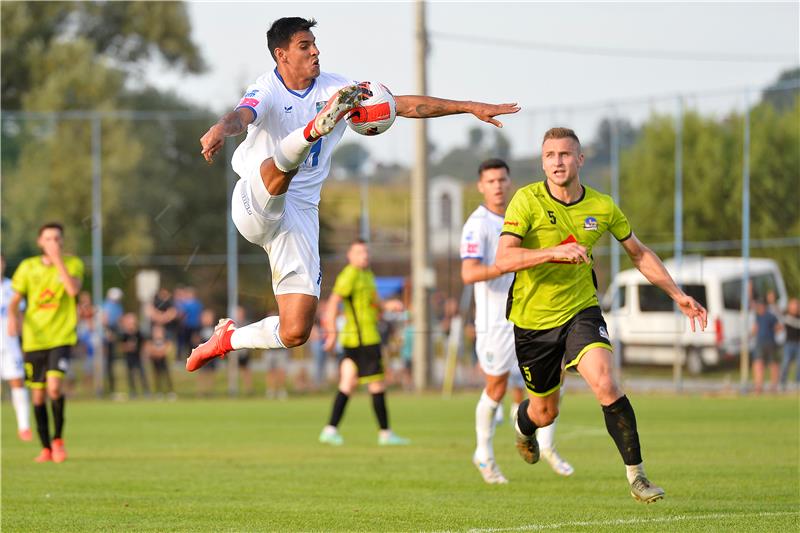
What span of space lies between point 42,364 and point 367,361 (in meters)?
4.09

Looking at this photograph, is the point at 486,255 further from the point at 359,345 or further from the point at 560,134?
the point at 359,345

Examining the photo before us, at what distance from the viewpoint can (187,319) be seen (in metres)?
29.4

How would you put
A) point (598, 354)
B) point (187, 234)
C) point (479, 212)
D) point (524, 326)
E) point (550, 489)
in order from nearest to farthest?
point (598, 354) → point (524, 326) → point (550, 489) → point (479, 212) → point (187, 234)

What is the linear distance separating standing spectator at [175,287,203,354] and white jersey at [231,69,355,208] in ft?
67.0

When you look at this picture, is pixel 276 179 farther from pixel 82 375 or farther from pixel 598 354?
pixel 82 375

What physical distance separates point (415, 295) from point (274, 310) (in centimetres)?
338

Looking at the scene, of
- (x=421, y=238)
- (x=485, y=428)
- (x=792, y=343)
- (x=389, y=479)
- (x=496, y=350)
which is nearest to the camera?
(x=485, y=428)

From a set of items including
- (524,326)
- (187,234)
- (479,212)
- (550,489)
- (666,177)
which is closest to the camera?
(524,326)

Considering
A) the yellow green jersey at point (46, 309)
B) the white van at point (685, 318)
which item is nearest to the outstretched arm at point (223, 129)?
the yellow green jersey at point (46, 309)

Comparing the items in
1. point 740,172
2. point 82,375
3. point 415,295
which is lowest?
point 82,375

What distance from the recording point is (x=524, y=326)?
29.6 ft

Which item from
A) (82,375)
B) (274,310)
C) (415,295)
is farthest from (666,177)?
(82,375)

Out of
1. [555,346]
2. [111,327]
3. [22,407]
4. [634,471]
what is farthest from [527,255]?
[111,327]

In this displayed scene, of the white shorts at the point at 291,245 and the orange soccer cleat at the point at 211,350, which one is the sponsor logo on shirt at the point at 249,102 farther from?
the orange soccer cleat at the point at 211,350
